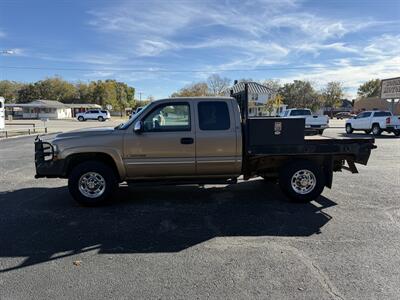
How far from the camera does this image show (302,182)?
672 centimetres

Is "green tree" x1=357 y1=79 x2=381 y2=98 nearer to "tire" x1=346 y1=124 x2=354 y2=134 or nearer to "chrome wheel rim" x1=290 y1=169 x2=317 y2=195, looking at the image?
"tire" x1=346 y1=124 x2=354 y2=134

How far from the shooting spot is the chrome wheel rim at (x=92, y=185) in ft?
21.2

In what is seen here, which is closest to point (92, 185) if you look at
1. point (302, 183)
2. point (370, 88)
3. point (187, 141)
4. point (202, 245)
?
point (187, 141)

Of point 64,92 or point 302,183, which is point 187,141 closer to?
point 302,183

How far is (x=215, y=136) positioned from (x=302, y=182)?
186 cm

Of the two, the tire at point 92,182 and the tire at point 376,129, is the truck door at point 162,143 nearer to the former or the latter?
the tire at point 92,182

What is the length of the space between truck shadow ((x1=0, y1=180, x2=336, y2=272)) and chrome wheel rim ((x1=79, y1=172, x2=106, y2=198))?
0.28m

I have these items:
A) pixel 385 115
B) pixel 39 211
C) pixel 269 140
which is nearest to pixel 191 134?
pixel 269 140

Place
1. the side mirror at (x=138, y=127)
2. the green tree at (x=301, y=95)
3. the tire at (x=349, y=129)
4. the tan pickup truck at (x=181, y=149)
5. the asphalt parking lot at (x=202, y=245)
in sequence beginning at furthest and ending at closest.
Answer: the green tree at (x=301, y=95)
the tire at (x=349, y=129)
the tan pickup truck at (x=181, y=149)
the side mirror at (x=138, y=127)
the asphalt parking lot at (x=202, y=245)

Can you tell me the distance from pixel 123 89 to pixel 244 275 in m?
116

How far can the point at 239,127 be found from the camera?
257 inches

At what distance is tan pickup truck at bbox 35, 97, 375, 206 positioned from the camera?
21.1ft

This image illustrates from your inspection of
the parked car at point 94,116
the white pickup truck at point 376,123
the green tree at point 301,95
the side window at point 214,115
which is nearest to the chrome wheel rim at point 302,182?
the side window at point 214,115

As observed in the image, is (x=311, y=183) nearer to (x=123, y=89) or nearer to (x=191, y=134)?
(x=191, y=134)
